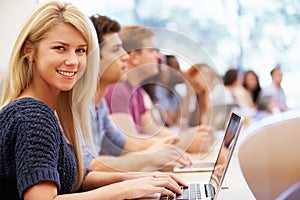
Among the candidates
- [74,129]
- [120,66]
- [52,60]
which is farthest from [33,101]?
[120,66]

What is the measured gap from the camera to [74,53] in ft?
4.22

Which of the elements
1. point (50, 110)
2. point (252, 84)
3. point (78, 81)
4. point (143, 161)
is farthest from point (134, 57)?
point (252, 84)

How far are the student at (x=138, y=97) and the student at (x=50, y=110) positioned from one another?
821 mm

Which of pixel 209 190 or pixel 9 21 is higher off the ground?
pixel 9 21

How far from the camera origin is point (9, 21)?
3.12 m

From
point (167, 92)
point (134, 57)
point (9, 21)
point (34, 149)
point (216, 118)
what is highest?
point (9, 21)

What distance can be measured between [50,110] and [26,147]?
0.12 metres

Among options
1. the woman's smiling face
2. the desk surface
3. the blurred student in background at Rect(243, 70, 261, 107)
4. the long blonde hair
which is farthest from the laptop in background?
the blurred student in background at Rect(243, 70, 261, 107)

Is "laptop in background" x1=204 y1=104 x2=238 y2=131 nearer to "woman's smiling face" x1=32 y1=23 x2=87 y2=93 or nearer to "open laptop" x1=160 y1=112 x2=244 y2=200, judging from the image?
"open laptop" x1=160 y1=112 x2=244 y2=200

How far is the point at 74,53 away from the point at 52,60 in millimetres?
70

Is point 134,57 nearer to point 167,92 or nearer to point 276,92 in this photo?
point 167,92

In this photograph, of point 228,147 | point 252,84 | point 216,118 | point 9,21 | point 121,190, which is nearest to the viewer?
point 121,190

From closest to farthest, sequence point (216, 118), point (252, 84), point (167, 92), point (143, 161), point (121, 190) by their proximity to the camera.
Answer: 1. point (121, 190)
2. point (143, 161)
3. point (216, 118)
4. point (167, 92)
5. point (252, 84)

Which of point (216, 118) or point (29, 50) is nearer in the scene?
point (29, 50)
